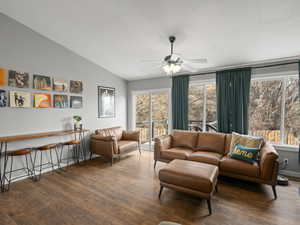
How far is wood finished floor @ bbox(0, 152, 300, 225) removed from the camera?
6.36 feet

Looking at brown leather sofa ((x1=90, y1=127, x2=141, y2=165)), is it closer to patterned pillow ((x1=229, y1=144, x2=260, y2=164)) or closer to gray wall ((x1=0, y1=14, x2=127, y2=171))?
gray wall ((x1=0, y1=14, x2=127, y2=171))

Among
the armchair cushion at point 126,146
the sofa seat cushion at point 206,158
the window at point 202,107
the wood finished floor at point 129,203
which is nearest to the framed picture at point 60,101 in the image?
the wood finished floor at point 129,203

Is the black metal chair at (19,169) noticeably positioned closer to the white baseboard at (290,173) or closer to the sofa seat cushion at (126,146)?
the sofa seat cushion at (126,146)

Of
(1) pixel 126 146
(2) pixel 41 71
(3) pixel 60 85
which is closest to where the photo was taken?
(2) pixel 41 71

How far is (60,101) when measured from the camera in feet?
12.0

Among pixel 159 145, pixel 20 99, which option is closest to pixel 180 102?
pixel 159 145

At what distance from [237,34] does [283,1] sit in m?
0.72

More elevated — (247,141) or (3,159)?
(247,141)

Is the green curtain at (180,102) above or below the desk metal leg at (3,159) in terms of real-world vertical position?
above

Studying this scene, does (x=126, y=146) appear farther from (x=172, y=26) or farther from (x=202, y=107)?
(x=172, y=26)

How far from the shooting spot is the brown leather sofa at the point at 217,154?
2.48 meters

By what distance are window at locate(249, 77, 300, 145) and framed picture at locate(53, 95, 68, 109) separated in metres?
4.65

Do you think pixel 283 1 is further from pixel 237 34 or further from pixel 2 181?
pixel 2 181

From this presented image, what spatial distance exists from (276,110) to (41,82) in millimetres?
5425
